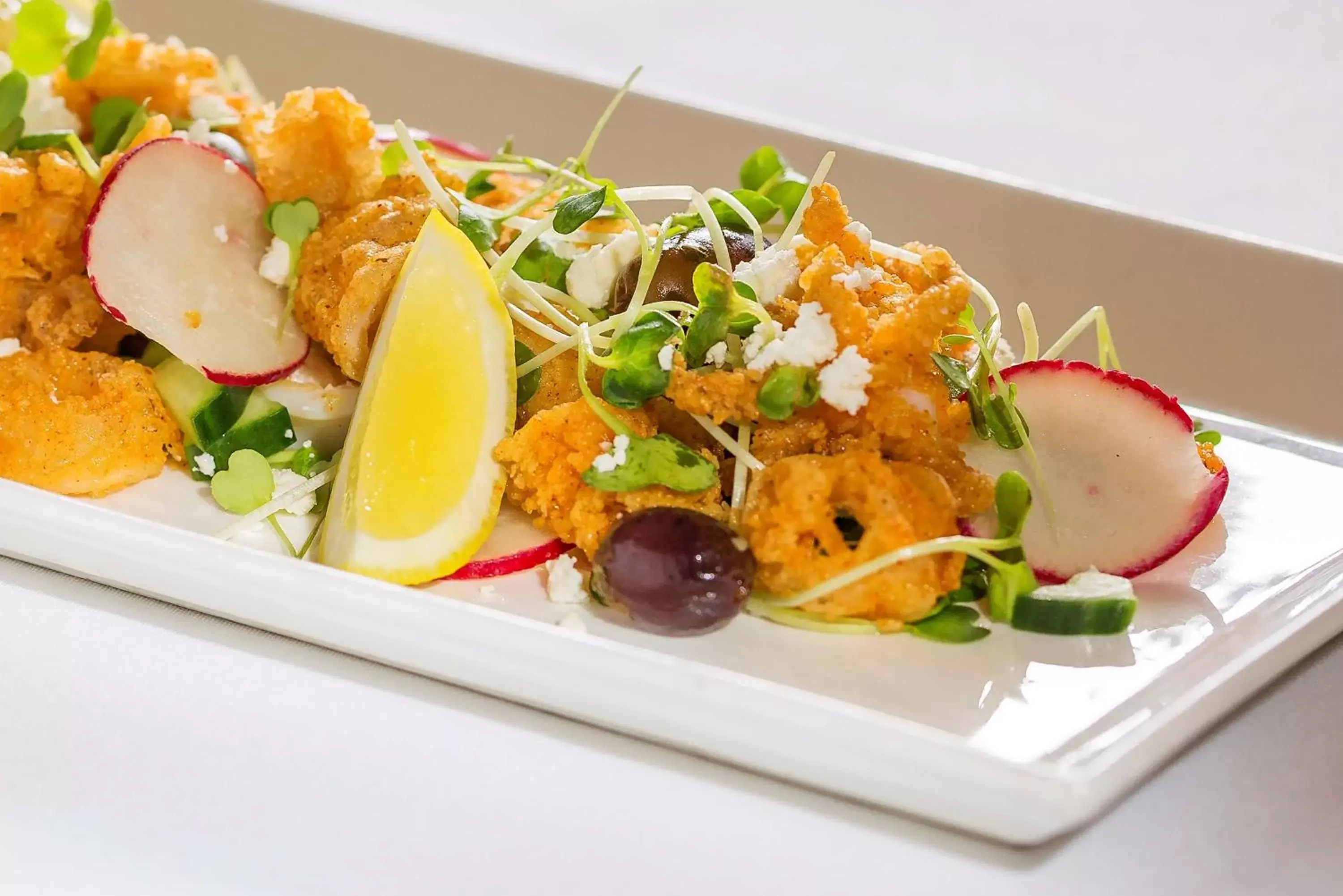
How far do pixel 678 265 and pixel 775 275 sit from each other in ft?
0.71

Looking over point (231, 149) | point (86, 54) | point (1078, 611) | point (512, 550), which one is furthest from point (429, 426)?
point (86, 54)

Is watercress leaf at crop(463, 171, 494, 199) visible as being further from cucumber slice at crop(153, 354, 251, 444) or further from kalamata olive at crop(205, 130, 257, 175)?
cucumber slice at crop(153, 354, 251, 444)

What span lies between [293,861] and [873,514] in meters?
0.95

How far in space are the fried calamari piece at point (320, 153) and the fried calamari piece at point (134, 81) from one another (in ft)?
1.28

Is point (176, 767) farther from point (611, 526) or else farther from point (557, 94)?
point (557, 94)

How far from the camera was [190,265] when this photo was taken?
2502mm

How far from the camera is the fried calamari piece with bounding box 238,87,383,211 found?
257 centimetres

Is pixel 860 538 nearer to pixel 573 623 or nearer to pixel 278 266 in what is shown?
pixel 573 623

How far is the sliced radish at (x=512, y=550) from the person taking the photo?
6.94 ft

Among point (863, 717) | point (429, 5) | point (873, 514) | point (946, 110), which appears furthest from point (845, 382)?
point (429, 5)

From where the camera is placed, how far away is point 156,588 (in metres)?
1.87

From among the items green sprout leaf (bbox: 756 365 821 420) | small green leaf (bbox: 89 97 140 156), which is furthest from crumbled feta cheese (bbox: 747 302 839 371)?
small green leaf (bbox: 89 97 140 156)

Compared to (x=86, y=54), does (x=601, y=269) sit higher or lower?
higher

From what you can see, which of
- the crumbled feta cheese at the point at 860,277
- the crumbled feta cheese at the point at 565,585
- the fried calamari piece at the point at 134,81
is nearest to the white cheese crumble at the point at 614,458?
the crumbled feta cheese at the point at 565,585
